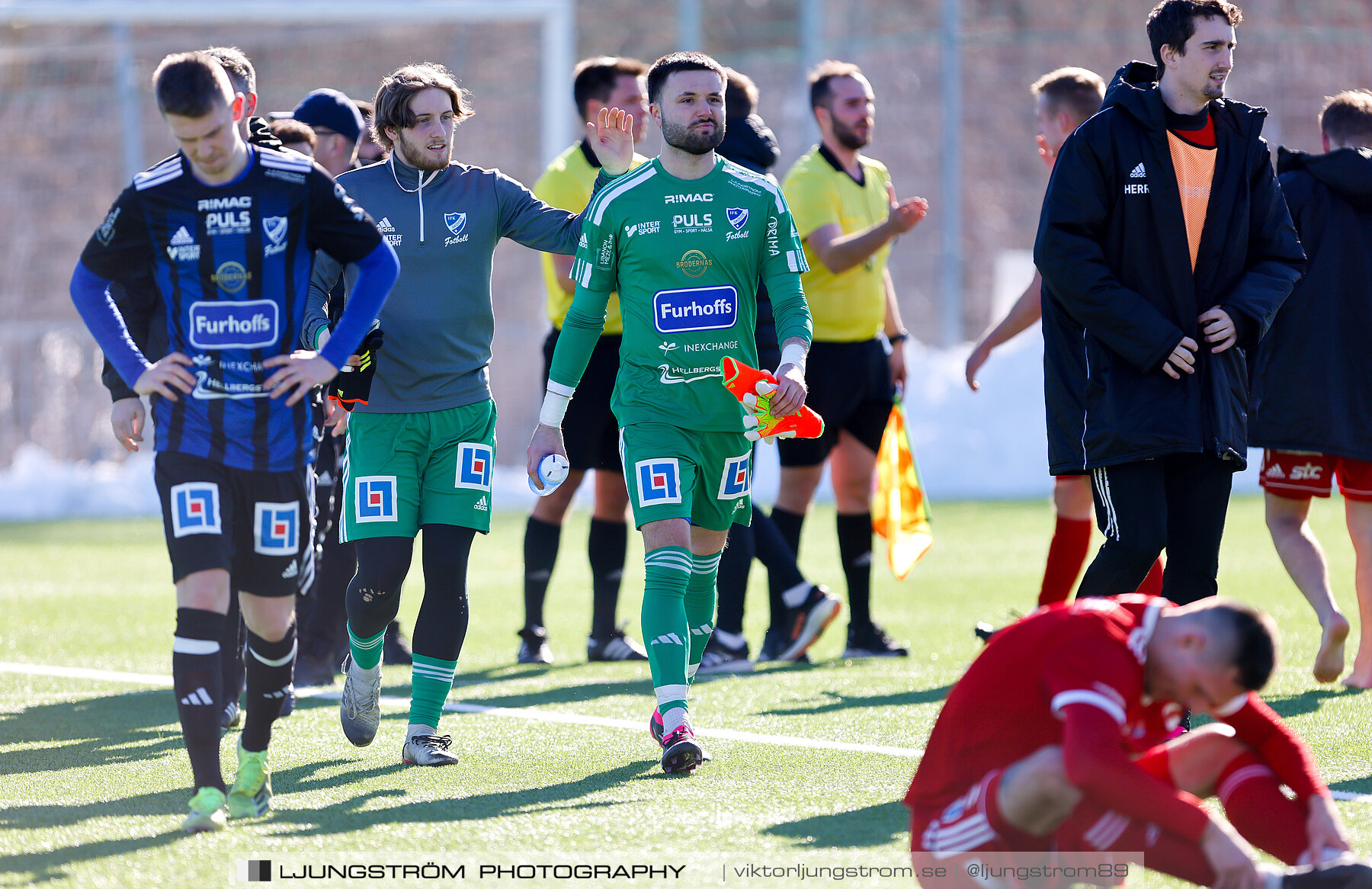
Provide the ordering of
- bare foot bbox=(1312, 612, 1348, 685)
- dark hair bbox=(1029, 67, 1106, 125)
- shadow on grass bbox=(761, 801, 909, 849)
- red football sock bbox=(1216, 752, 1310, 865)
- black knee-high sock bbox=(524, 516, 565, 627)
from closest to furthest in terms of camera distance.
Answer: red football sock bbox=(1216, 752, 1310, 865) < shadow on grass bbox=(761, 801, 909, 849) < bare foot bbox=(1312, 612, 1348, 685) < dark hair bbox=(1029, 67, 1106, 125) < black knee-high sock bbox=(524, 516, 565, 627)

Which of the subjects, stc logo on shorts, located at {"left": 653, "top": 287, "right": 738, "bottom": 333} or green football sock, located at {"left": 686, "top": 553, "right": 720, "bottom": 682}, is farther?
green football sock, located at {"left": 686, "top": 553, "right": 720, "bottom": 682}

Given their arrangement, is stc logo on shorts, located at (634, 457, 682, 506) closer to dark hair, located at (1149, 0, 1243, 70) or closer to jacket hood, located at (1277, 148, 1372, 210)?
dark hair, located at (1149, 0, 1243, 70)

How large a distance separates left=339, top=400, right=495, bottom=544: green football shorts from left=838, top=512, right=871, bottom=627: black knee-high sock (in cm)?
278

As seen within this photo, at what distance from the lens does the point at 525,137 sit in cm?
1808

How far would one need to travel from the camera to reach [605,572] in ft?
25.3

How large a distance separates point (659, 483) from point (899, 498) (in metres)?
A: 2.98

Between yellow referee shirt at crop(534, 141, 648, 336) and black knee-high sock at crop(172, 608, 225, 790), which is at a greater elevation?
yellow referee shirt at crop(534, 141, 648, 336)

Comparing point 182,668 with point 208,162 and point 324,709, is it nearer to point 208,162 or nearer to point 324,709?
point 208,162

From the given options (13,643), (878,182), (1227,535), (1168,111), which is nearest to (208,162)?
(1168,111)

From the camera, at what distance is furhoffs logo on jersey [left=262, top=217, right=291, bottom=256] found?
170 inches

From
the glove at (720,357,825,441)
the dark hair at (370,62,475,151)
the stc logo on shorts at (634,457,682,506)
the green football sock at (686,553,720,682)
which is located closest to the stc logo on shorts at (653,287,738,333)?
the glove at (720,357,825,441)

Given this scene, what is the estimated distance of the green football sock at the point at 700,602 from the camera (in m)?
5.62

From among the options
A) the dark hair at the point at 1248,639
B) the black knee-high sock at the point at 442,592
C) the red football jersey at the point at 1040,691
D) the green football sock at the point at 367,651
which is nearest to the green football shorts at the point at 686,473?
the black knee-high sock at the point at 442,592

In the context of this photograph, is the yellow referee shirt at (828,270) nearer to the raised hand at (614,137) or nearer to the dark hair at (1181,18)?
the raised hand at (614,137)
